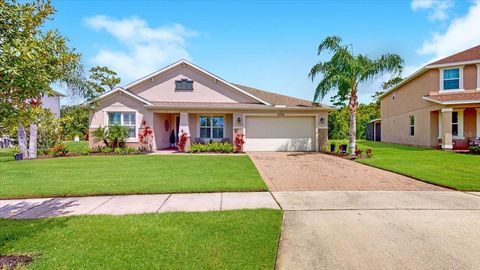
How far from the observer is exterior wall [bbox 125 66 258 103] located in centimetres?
1881

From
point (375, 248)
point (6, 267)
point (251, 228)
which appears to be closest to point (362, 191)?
point (375, 248)

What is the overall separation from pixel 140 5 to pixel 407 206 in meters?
13.1

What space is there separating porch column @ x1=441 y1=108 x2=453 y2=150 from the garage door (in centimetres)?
878

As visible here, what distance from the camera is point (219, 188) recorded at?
733cm

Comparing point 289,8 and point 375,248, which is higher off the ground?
point 289,8

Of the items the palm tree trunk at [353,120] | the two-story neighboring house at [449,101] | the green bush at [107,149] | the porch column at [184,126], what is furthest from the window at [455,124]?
the green bush at [107,149]

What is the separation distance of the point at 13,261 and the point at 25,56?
107 inches

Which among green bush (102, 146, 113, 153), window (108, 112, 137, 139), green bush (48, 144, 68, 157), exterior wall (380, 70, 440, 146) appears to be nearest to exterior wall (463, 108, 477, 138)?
exterior wall (380, 70, 440, 146)

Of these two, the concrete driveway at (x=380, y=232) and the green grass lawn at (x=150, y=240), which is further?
the concrete driveway at (x=380, y=232)

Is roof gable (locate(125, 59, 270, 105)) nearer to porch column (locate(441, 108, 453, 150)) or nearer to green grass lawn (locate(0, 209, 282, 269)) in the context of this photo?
porch column (locate(441, 108, 453, 150))

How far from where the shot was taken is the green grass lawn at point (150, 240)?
10.8ft

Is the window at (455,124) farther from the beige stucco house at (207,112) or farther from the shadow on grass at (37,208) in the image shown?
the shadow on grass at (37,208)

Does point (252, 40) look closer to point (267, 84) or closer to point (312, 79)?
point (312, 79)

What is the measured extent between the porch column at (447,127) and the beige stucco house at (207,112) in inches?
302
